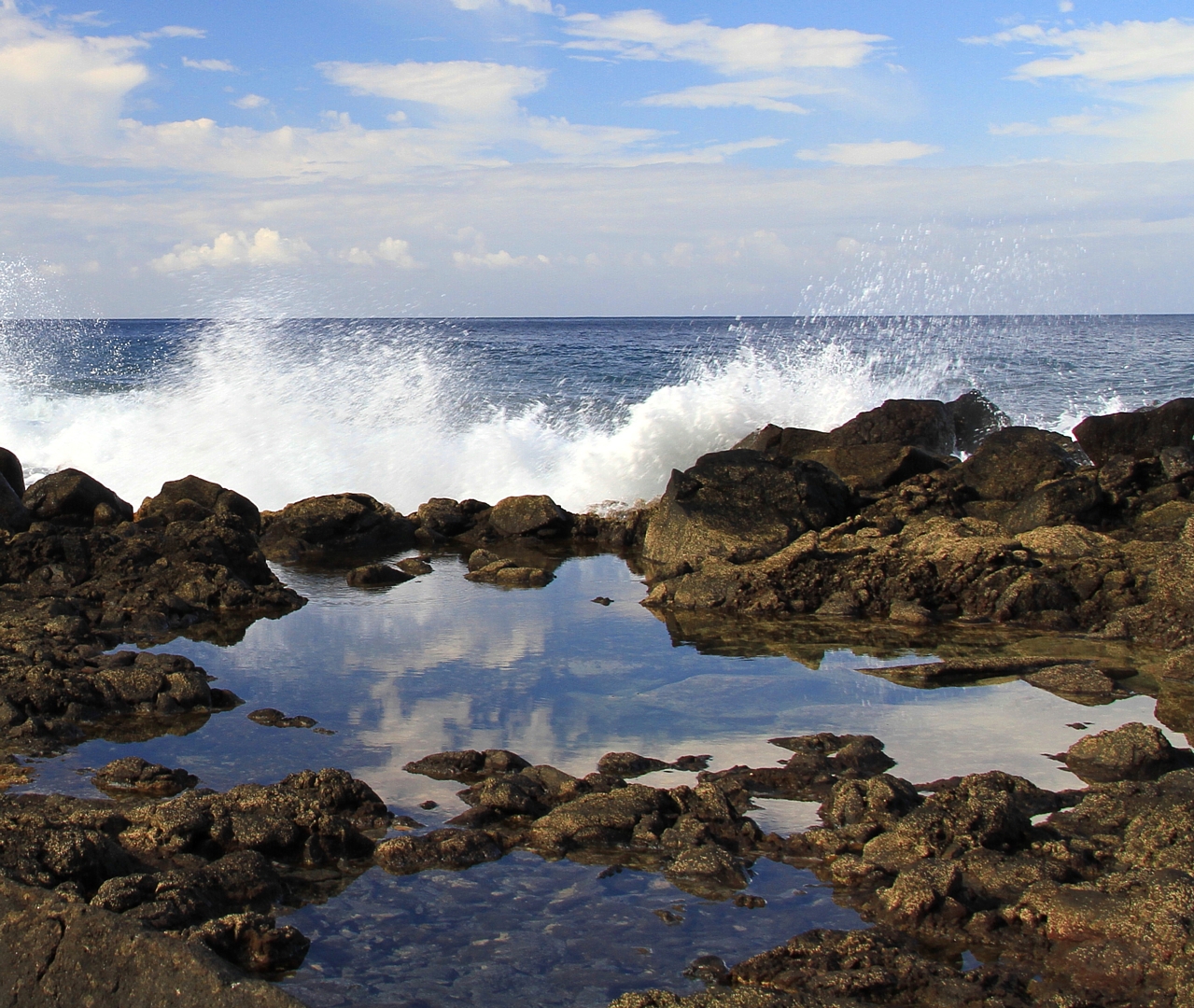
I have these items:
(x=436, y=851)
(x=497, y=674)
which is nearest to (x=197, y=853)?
(x=436, y=851)

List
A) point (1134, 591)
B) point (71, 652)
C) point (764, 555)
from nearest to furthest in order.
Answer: point (71, 652), point (1134, 591), point (764, 555)

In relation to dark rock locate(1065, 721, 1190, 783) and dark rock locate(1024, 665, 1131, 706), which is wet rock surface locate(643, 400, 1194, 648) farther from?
dark rock locate(1065, 721, 1190, 783)

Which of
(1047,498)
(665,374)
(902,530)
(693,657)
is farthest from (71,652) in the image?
(665,374)

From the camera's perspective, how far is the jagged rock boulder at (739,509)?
32.3ft

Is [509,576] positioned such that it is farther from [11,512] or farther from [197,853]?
[197,853]

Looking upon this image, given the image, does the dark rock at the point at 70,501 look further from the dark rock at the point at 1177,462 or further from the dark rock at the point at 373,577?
the dark rock at the point at 1177,462

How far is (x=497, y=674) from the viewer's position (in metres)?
6.70

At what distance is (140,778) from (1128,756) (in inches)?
167

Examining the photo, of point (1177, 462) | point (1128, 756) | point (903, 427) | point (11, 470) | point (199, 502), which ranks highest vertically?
point (903, 427)

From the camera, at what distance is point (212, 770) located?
5.18 meters

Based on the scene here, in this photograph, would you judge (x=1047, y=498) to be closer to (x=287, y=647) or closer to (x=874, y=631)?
(x=874, y=631)

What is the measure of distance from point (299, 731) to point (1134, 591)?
563 cm

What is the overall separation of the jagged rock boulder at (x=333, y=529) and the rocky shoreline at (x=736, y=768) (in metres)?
0.04

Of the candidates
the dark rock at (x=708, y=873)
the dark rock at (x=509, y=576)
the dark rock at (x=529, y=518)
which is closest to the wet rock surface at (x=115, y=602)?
the dark rock at (x=509, y=576)
